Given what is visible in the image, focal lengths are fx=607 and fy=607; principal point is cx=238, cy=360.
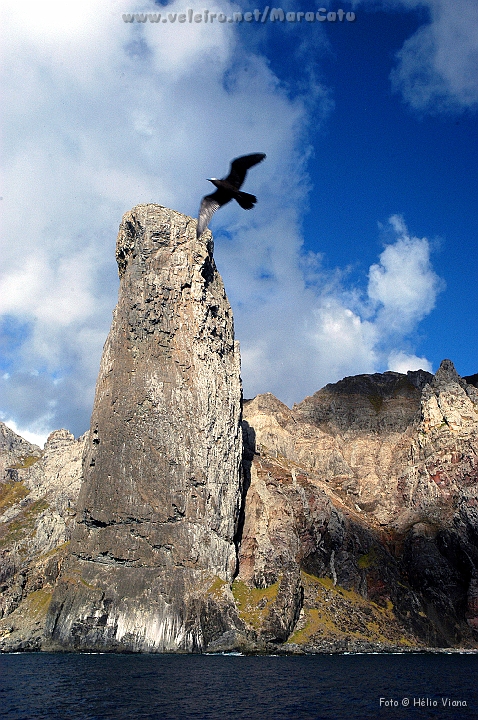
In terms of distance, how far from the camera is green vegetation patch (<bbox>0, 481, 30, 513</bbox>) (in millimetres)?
174375

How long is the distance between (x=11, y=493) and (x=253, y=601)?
110 m

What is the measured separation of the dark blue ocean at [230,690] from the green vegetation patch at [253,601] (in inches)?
719

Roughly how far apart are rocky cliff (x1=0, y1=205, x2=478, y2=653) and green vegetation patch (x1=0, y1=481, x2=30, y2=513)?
2031cm

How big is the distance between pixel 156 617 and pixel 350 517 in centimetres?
6115

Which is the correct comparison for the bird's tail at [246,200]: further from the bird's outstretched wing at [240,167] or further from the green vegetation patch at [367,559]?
the green vegetation patch at [367,559]

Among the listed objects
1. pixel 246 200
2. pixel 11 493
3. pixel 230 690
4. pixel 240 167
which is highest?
pixel 11 493

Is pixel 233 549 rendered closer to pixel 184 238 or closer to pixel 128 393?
pixel 128 393

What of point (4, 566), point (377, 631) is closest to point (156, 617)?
point (377, 631)

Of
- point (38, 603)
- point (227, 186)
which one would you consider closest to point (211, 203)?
point (227, 186)

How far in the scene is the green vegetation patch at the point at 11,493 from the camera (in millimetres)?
174375

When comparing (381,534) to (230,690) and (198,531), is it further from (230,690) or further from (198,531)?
(230,690)

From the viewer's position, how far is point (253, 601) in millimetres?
102625

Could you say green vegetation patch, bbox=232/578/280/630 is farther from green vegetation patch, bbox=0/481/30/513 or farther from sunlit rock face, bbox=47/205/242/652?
green vegetation patch, bbox=0/481/30/513

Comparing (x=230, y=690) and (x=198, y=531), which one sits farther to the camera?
(x=198, y=531)
